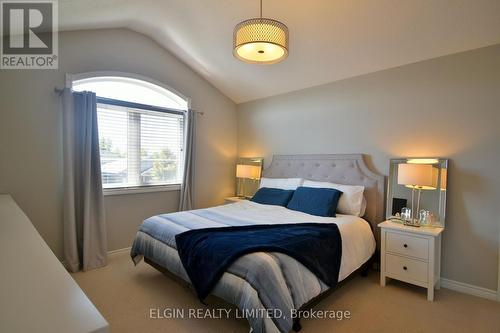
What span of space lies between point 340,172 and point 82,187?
126 inches

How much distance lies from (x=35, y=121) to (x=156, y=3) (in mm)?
1884

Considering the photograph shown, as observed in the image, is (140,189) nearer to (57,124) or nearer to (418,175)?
(57,124)

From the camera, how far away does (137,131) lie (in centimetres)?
380

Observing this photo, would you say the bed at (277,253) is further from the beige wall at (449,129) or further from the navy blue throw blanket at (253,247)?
the beige wall at (449,129)

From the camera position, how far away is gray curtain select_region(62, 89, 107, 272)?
3010 mm

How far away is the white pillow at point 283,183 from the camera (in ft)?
12.3

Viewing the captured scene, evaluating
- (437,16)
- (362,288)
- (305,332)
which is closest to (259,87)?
(437,16)

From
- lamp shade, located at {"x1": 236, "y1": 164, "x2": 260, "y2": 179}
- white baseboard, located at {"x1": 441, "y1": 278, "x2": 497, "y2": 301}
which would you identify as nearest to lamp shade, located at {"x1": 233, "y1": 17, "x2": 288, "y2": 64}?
lamp shade, located at {"x1": 236, "y1": 164, "x2": 260, "y2": 179}

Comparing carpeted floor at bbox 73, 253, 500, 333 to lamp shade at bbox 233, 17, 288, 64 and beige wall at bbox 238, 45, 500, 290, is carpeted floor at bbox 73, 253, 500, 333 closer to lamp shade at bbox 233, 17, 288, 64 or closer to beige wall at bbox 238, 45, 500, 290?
beige wall at bbox 238, 45, 500, 290

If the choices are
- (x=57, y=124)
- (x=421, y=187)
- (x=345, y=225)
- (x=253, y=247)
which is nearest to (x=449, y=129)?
(x=421, y=187)

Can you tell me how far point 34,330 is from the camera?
64cm

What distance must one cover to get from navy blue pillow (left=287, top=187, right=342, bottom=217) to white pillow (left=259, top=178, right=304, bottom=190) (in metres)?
0.27

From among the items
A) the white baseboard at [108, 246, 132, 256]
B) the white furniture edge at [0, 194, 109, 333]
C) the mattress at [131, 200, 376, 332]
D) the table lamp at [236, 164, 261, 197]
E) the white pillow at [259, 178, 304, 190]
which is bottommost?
the white baseboard at [108, 246, 132, 256]

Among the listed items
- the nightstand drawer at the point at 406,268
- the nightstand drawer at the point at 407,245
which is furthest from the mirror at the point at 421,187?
the nightstand drawer at the point at 406,268
